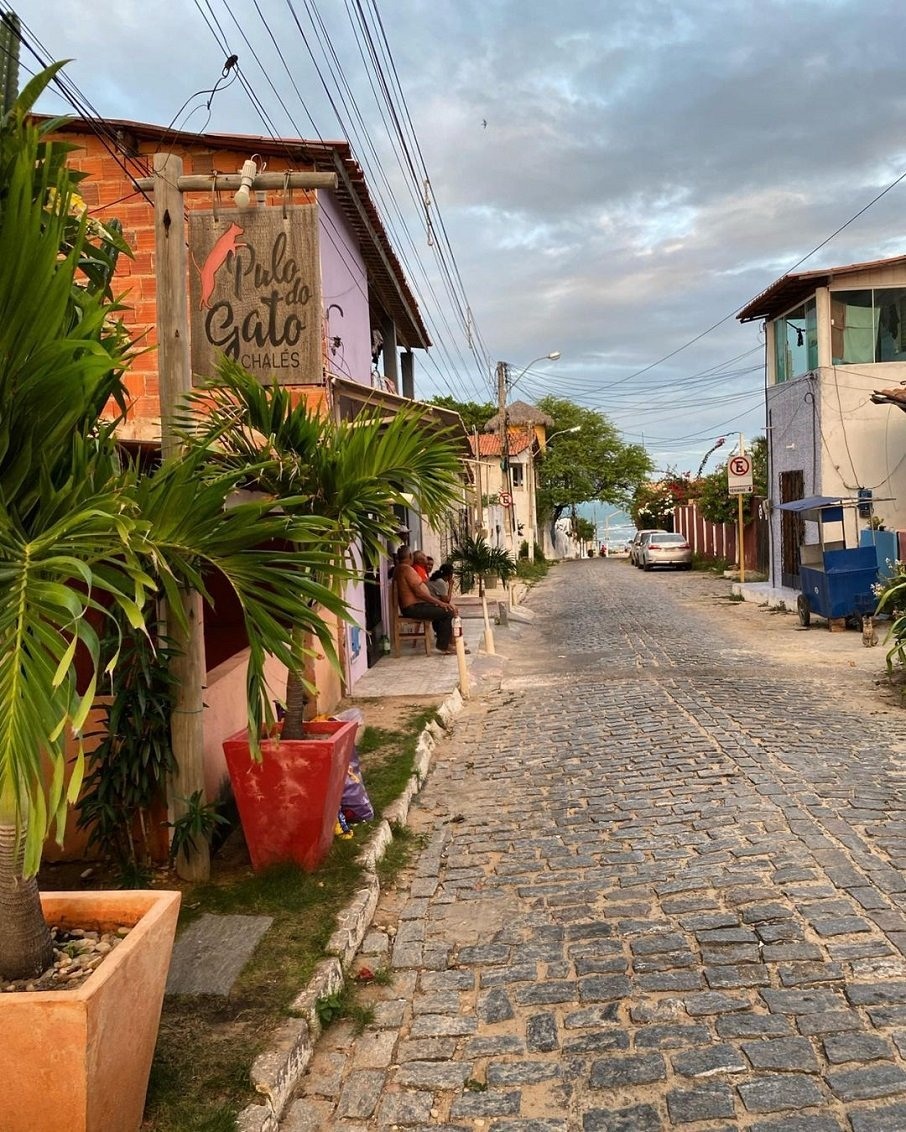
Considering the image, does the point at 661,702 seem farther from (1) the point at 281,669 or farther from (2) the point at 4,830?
(2) the point at 4,830

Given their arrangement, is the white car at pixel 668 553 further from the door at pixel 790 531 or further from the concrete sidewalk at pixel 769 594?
the door at pixel 790 531

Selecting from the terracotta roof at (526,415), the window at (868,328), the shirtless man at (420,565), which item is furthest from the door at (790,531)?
the terracotta roof at (526,415)

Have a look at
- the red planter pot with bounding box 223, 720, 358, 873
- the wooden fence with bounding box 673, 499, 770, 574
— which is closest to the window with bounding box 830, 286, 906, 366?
the wooden fence with bounding box 673, 499, 770, 574

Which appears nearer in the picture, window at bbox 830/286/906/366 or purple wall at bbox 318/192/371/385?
purple wall at bbox 318/192/371/385

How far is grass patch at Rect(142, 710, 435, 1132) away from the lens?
3000mm

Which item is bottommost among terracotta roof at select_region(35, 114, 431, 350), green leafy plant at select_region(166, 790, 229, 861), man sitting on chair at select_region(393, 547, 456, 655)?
green leafy plant at select_region(166, 790, 229, 861)

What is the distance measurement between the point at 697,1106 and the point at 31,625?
2541mm

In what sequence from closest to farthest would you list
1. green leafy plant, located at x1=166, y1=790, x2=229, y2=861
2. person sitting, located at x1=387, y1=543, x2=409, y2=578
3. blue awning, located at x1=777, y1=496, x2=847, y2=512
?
green leafy plant, located at x1=166, y1=790, x2=229, y2=861
person sitting, located at x1=387, y1=543, x2=409, y2=578
blue awning, located at x1=777, y1=496, x2=847, y2=512

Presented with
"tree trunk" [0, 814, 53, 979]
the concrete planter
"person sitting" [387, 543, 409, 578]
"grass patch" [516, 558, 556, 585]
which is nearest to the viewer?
the concrete planter

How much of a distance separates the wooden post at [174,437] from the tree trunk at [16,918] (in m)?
1.95

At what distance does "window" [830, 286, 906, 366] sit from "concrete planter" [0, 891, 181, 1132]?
17.8 metres

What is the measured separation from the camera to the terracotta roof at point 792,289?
1727 centimetres

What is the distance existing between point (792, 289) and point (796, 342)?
1268mm

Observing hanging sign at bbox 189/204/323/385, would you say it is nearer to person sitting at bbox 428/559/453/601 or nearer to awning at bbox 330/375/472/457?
awning at bbox 330/375/472/457
